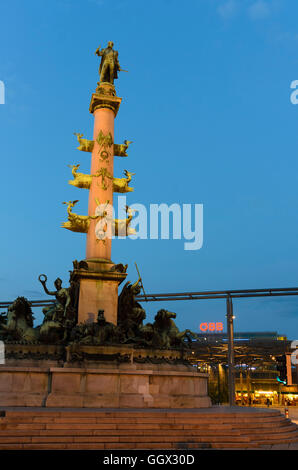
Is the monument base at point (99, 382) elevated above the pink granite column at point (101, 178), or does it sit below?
below

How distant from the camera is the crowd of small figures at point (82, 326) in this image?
19.0 meters

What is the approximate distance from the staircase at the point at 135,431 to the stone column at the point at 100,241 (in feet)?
25.9

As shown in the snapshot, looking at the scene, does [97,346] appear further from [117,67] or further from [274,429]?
[117,67]

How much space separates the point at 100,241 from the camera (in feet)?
74.3

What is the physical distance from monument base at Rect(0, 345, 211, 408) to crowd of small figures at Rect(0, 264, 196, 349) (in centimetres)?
89

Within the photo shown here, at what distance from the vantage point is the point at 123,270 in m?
21.9

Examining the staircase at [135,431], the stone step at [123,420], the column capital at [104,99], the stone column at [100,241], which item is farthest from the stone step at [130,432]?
the column capital at [104,99]

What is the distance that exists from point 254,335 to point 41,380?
118 metres

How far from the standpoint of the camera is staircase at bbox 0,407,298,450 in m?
11.8

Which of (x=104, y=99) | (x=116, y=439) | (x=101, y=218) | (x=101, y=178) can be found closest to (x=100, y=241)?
(x=101, y=218)

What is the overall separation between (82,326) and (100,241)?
511 cm

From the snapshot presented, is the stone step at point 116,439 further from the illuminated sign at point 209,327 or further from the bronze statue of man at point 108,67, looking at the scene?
the illuminated sign at point 209,327

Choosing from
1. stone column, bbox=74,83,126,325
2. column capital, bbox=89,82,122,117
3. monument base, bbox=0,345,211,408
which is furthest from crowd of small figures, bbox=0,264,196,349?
column capital, bbox=89,82,122,117

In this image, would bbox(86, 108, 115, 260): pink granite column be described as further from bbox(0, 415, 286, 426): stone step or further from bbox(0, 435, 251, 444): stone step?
bbox(0, 435, 251, 444): stone step
